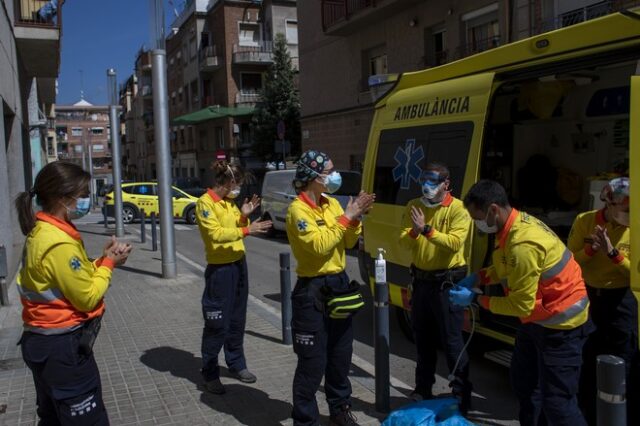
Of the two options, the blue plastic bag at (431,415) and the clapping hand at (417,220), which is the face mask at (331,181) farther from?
the blue plastic bag at (431,415)

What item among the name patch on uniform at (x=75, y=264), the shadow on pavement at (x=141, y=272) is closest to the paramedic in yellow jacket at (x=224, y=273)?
the name patch on uniform at (x=75, y=264)

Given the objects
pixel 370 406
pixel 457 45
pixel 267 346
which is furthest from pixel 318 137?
pixel 370 406

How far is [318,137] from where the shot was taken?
2347cm

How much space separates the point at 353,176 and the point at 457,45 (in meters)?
5.30

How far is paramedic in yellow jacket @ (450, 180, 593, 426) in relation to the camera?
10.3 ft

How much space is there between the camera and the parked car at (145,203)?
22.3 metres

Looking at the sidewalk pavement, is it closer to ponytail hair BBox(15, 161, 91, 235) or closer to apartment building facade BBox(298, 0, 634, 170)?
ponytail hair BBox(15, 161, 91, 235)

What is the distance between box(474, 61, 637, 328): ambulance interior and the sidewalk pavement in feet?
10.00

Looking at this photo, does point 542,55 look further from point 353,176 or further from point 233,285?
point 353,176

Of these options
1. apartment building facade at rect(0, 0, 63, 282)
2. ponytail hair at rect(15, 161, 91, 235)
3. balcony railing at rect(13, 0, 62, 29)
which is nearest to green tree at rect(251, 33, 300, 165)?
apartment building facade at rect(0, 0, 63, 282)

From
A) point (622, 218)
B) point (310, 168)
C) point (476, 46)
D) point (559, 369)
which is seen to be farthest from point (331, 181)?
point (476, 46)

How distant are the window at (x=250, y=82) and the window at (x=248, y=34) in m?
2.08

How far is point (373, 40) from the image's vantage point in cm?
1980

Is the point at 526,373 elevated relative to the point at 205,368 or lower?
elevated
